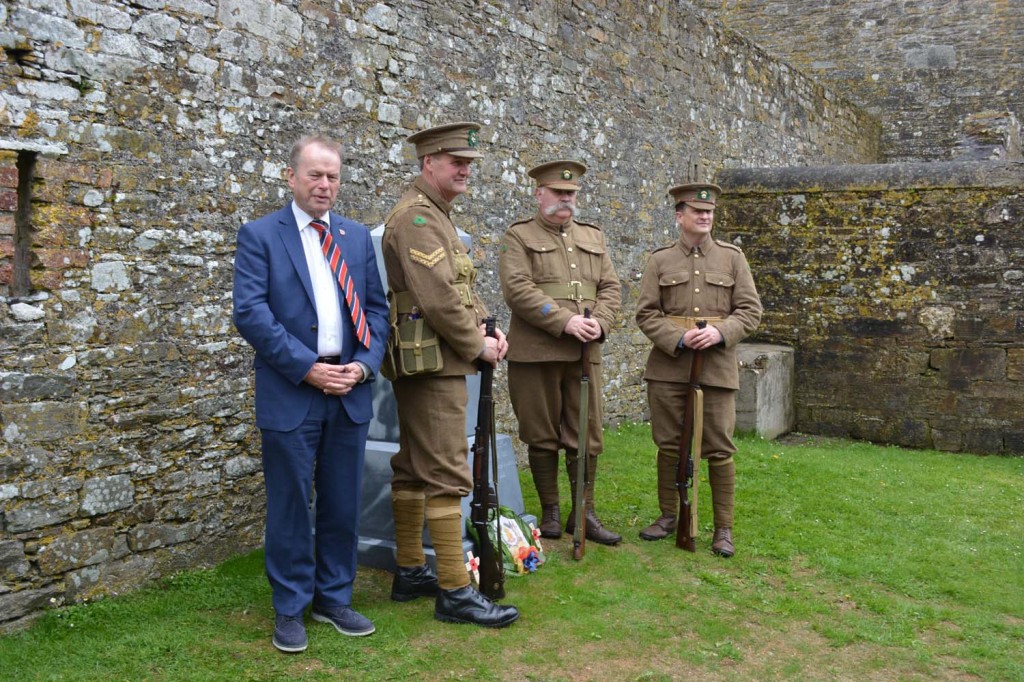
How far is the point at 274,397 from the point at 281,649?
35.5 inches

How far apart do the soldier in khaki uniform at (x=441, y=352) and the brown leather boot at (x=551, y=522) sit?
45.6 inches

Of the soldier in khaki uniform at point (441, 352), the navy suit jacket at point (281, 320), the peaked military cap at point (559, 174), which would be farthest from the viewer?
the peaked military cap at point (559, 174)

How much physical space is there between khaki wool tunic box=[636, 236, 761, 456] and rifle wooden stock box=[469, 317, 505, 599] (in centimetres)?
136

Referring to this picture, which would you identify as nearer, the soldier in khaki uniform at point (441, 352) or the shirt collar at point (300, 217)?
the shirt collar at point (300, 217)

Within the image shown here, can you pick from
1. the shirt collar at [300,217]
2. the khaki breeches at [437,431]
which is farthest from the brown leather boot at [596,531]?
the shirt collar at [300,217]

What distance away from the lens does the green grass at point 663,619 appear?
134 inches

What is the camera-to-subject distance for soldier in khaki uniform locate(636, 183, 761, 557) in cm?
493

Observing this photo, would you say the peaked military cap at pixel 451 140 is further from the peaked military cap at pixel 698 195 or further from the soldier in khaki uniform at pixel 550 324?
the peaked military cap at pixel 698 195

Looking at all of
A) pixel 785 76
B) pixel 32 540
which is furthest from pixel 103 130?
pixel 785 76

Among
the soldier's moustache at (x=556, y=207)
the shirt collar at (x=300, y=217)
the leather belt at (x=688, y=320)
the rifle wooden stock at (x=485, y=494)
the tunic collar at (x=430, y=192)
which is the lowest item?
the rifle wooden stock at (x=485, y=494)

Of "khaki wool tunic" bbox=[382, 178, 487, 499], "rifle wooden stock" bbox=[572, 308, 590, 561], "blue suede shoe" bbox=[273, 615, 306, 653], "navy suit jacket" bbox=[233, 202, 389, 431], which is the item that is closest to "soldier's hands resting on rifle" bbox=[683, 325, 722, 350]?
"rifle wooden stock" bbox=[572, 308, 590, 561]

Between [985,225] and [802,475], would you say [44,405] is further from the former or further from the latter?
[985,225]

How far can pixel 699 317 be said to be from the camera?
5016 mm

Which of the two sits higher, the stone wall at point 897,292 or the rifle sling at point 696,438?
the stone wall at point 897,292
